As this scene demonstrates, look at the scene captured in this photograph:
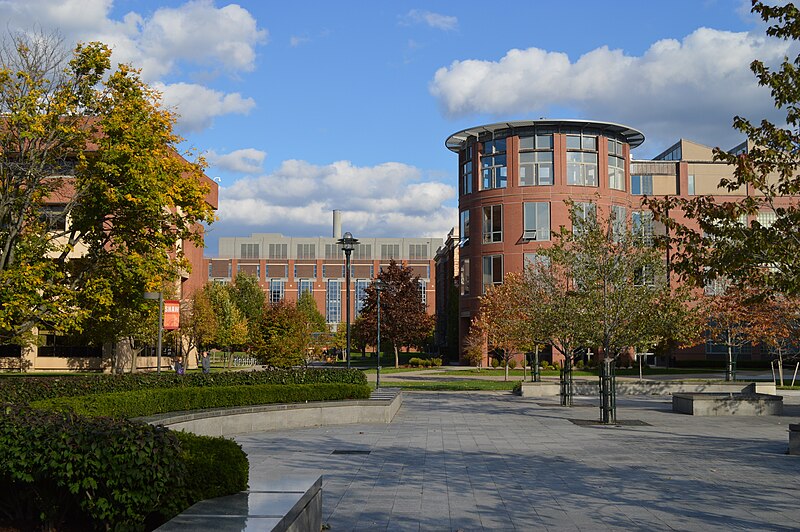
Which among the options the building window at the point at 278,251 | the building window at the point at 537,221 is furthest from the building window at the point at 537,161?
the building window at the point at 278,251

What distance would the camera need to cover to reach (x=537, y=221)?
5900 centimetres

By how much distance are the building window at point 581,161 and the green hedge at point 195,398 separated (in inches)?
1620

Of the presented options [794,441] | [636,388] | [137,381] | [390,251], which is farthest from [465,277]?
[390,251]

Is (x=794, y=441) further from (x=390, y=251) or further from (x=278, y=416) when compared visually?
(x=390, y=251)

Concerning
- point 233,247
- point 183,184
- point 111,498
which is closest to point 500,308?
point 183,184

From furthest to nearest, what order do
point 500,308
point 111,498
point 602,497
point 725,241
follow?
point 500,308, point 725,241, point 602,497, point 111,498

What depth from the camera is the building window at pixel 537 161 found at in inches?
2329

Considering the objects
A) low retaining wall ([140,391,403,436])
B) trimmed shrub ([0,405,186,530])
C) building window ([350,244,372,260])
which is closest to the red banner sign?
low retaining wall ([140,391,403,436])

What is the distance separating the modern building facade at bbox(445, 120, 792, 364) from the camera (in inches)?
2315

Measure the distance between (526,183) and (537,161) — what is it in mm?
1840

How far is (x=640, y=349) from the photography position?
24.6 metres

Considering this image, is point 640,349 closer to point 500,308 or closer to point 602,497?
point 602,497

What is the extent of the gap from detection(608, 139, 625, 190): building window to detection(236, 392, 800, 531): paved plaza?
4031cm

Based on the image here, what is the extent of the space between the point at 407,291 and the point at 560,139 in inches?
879
